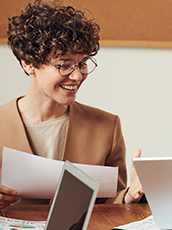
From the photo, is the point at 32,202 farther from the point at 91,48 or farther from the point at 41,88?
the point at 91,48

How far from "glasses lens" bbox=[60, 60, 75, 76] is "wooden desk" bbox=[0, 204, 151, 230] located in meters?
0.47

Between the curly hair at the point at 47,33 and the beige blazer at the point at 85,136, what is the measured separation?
24cm

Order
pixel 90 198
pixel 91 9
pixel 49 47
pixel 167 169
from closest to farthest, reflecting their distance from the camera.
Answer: pixel 90 198 → pixel 167 169 → pixel 49 47 → pixel 91 9

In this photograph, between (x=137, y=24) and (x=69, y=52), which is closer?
(x=69, y=52)

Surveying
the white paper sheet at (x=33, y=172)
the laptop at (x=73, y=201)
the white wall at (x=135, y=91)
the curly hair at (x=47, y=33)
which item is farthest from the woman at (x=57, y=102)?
the white wall at (x=135, y=91)

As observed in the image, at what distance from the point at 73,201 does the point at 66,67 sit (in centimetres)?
64

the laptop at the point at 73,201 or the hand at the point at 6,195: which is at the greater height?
the laptop at the point at 73,201

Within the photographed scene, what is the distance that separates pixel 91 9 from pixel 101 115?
3.27 ft

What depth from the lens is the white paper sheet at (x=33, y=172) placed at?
0.94 m

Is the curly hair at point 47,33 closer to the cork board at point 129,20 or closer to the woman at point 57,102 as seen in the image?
the woman at point 57,102

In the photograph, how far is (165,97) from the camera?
6.98 ft

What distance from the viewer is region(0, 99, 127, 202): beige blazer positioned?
1.14 m

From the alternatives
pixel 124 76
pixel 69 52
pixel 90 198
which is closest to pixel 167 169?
pixel 90 198

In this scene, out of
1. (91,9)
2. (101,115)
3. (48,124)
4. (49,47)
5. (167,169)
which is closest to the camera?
(167,169)
